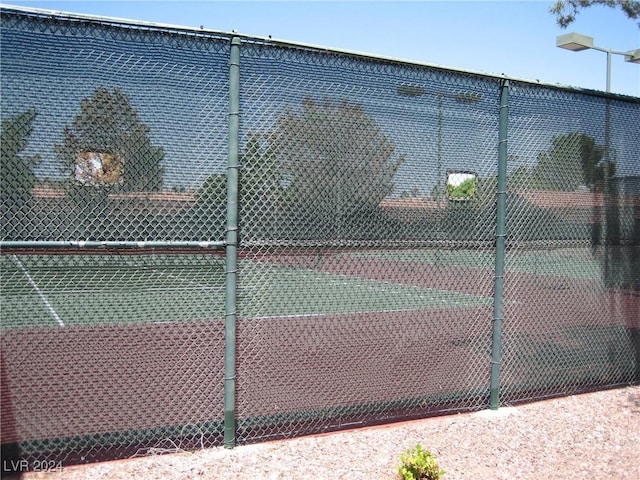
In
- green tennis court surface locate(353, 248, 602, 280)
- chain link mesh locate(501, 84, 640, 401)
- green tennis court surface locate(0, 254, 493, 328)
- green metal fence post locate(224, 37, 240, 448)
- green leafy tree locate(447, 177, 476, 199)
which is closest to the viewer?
green tennis court surface locate(0, 254, 493, 328)

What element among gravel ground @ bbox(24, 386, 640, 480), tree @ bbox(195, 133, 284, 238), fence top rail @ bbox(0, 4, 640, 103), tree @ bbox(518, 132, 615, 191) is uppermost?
fence top rail @ bbox(0, 4, 640, 103)

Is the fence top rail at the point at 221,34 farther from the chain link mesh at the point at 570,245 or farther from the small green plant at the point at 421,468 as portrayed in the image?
the small green plant at the point at 421,468

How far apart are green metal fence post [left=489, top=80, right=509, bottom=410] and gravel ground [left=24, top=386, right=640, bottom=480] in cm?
32

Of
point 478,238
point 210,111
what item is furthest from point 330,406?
point 210,111

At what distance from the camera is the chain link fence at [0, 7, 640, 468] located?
3.60 metres

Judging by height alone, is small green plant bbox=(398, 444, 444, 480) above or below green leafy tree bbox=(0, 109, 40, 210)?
below

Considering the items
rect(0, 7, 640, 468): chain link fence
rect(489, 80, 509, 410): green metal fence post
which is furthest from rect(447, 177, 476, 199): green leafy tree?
rect(489, 80, 509, 410): green metal fence post

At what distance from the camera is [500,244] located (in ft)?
16.1

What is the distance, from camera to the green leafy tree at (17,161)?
3.47 metres

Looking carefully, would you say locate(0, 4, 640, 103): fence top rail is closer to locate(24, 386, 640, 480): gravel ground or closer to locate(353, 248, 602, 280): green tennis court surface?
locate(353, 248, 602, 280): green tennis court surface

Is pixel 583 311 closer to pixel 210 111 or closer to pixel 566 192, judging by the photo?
pixel 566 192

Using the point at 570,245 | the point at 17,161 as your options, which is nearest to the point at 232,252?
the point at 17,161

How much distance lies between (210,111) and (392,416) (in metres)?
2.82

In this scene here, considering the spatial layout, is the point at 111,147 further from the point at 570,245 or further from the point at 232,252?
the point at 570,245
